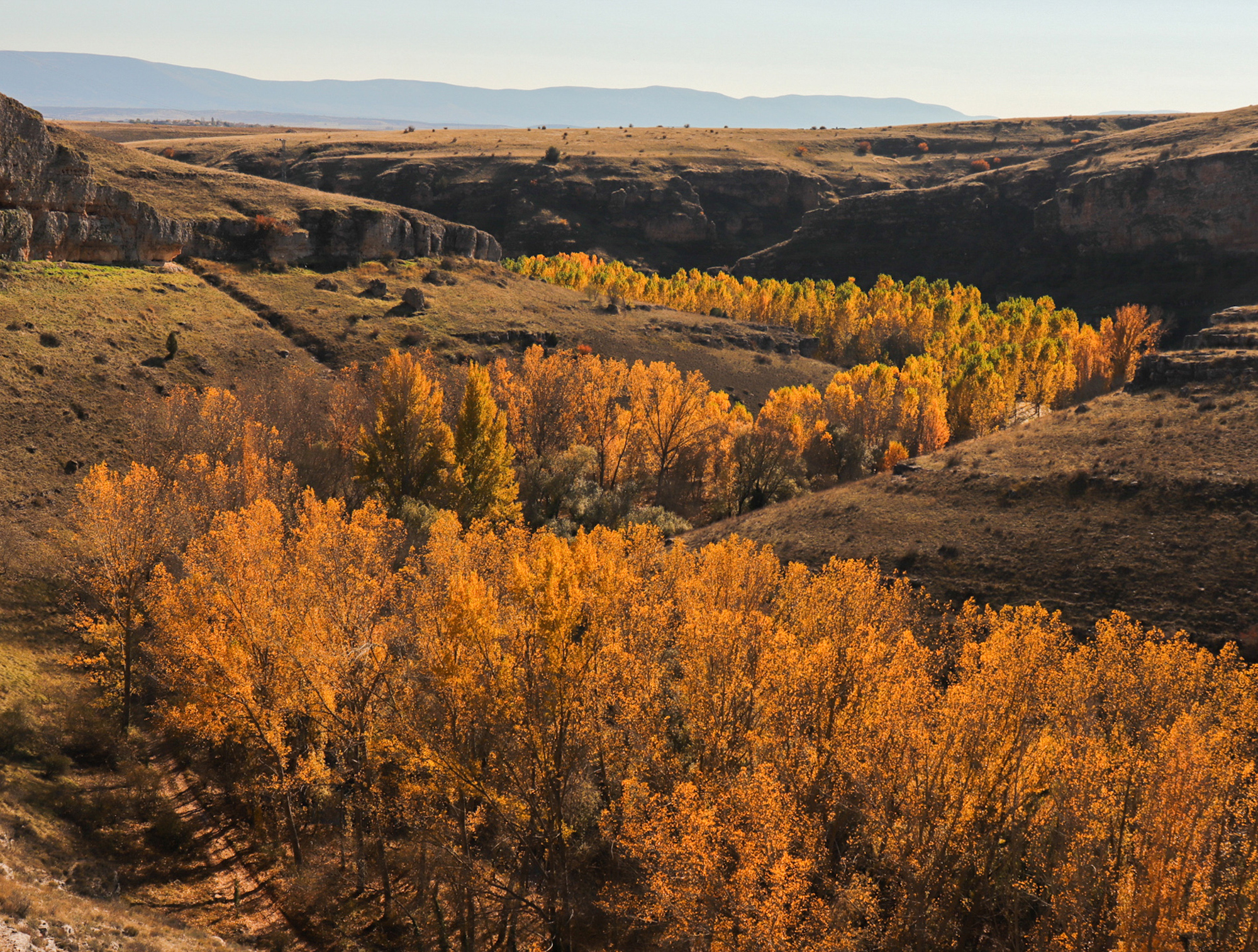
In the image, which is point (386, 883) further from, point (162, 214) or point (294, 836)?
point (162, 214)

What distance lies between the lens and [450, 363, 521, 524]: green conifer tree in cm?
6856

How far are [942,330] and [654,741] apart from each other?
14349 centimetres

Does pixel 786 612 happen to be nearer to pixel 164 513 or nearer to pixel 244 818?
pixel 244 818

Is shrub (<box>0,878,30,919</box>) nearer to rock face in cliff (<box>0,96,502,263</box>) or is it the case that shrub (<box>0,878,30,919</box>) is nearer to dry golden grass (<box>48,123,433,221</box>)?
rock face in cliff (<box>0,96,502,263</box>)

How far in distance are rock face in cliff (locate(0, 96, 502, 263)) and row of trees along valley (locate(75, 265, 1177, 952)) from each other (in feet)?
168

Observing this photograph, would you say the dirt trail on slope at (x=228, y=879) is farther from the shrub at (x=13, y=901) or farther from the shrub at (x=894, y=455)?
the shrub at (x=894, y=455)

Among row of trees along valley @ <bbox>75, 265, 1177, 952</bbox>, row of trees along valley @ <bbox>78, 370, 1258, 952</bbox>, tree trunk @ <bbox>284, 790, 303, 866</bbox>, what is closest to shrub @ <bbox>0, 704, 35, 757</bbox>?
row of trees along valley @ <bbox>78, 370, 1258, 952</bbox>

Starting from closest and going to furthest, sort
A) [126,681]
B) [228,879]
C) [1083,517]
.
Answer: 1. [228,879]
2. [126,681]
3. [1083,517]

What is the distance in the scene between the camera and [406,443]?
6794cm

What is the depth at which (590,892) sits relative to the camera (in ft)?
118

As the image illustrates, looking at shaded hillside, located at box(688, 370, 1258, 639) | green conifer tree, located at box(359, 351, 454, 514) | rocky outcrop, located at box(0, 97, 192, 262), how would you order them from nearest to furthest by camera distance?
shaded hillside, located at box(688, 370, 1258, 639) → green conifer tree, located at box(359, 351, 454, 514) → rocky outcrop, located at box(0, 97, 192, 262)

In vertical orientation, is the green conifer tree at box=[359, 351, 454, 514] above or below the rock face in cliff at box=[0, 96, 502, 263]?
below

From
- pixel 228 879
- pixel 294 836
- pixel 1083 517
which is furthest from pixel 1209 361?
pixel 228 879

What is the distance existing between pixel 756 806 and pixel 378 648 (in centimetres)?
1618
